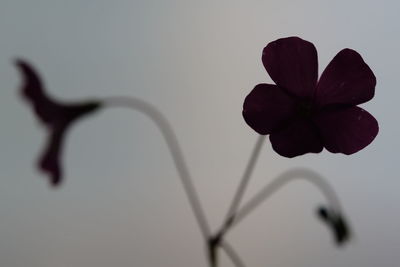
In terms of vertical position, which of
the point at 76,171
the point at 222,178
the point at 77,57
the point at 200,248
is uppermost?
the point at 77,57

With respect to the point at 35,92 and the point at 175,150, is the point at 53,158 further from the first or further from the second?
the point at 175,150

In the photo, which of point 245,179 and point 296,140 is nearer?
point 296,140

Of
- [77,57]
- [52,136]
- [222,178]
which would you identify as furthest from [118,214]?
[52,136]

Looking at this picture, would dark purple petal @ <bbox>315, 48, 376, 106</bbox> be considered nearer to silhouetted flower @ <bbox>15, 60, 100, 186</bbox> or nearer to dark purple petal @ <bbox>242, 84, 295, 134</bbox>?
dark purple petal @ <bbox>242, 84, 295, 134</bbox>

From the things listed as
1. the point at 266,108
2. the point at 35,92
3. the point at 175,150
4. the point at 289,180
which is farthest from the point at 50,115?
the point at 289,180

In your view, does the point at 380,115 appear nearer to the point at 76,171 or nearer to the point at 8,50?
the point at 76,171

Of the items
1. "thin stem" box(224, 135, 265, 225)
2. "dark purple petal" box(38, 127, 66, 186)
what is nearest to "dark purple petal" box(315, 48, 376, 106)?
"thin stem" box(224, 135, 265, 225)
